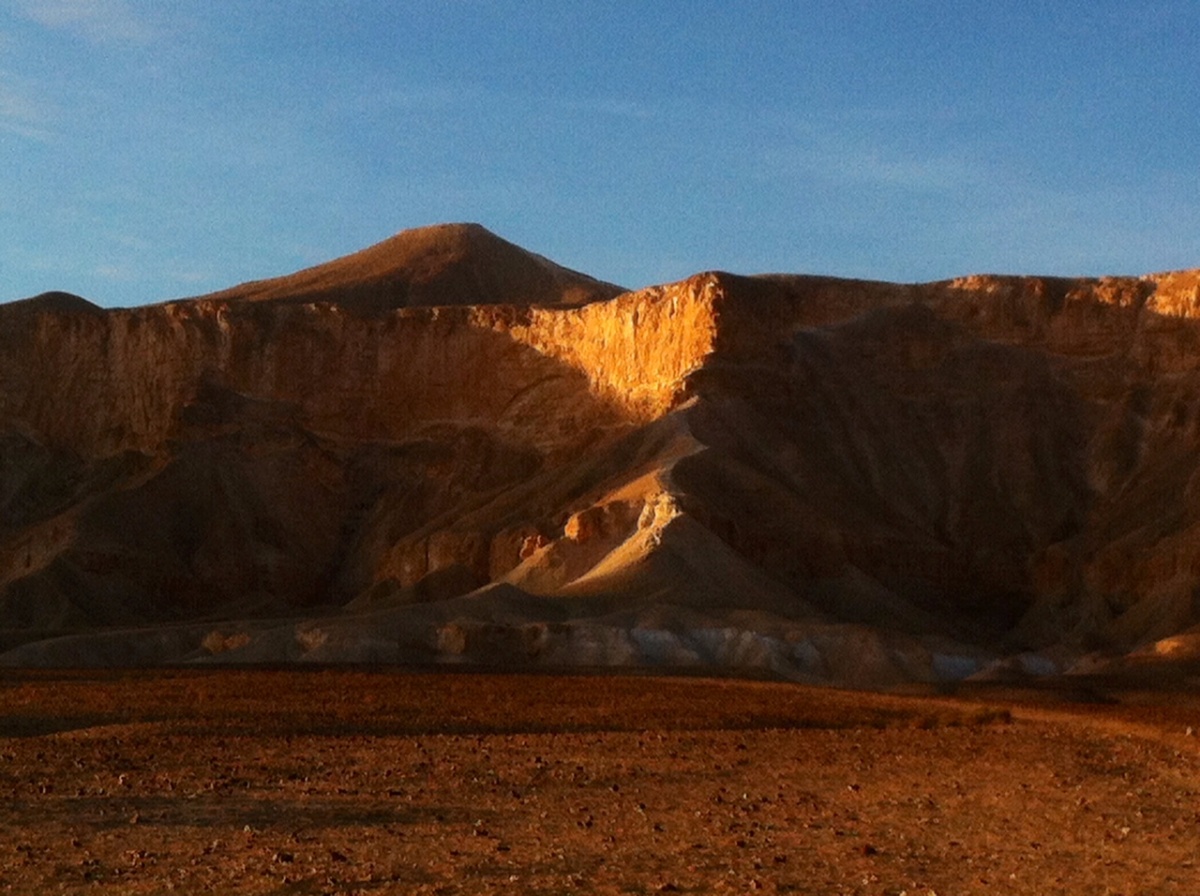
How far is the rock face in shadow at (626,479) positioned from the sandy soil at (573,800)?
30.3m

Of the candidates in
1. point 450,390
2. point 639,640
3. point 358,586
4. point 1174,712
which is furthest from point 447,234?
point 1174,712

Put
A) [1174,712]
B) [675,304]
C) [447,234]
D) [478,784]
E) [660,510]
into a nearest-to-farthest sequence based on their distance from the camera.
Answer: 1. [478,784]
2. [1174,712]
3. [660,510]
4. [675,304]
5. [447,234]

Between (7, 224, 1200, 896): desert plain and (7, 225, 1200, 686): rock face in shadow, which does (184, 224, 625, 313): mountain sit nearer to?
(7, 224, 1200, 896): desert plain

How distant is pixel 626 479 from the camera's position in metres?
92.4

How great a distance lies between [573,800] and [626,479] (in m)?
68.9

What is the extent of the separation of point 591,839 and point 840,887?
10.9 feet

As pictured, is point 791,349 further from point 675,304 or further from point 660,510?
point 660,510

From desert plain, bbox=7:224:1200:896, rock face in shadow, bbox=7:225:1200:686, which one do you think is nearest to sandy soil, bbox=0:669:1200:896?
desert plain, bbox=7:224:1200:896

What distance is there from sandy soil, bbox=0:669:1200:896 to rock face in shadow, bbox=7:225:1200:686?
3031 cm

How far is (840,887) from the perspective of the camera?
693 inches

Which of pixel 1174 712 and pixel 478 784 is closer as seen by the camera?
pixel 478 784

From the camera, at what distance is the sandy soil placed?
1794 cm

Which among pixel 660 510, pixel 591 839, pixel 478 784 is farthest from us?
pixel 660 510

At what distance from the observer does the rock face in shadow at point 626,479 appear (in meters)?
75.2
